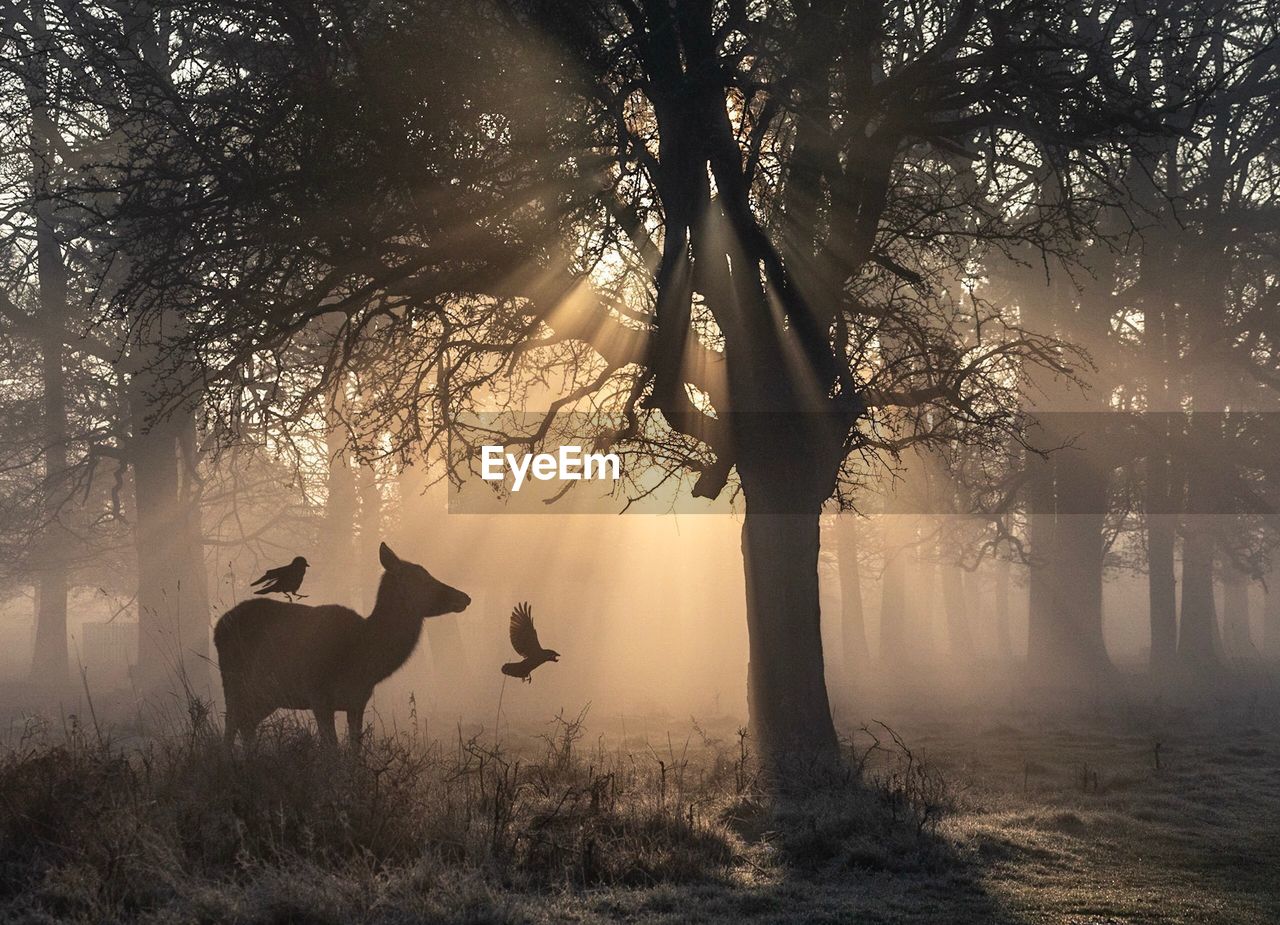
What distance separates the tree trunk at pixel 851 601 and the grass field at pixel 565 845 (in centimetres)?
2227

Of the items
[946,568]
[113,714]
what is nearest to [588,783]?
[113,714]

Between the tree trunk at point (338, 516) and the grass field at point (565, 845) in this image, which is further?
the tree trunk at point (338, 516)

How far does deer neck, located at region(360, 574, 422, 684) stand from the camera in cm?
1023

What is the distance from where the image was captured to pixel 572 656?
123 feet

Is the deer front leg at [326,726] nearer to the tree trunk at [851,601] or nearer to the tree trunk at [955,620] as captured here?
the tree trunk at [851,601]

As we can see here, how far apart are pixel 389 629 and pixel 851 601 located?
2540 centimetres

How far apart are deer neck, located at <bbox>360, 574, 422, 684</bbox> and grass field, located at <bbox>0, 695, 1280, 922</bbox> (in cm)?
96

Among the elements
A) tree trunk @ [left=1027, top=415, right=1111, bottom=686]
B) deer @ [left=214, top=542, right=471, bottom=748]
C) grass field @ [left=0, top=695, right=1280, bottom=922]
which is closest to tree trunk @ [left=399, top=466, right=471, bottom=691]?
tree trunk @ [left=1027, top=415, right=1111, bottom=686]

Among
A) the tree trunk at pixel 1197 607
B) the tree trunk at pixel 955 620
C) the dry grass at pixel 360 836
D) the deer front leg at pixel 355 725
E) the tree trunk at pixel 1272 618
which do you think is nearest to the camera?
the dry grass at pixel 360 836

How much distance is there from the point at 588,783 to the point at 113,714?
1532 centimetres

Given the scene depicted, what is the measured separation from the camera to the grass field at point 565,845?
580 cm

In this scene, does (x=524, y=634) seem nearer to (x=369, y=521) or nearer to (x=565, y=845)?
(x=565, y=845)

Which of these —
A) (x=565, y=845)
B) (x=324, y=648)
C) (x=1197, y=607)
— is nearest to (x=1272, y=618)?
(x=1197, y=607)

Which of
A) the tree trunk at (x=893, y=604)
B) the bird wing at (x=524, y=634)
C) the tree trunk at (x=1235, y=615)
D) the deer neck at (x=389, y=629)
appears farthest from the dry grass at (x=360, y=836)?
the tree trunk at (x=1235, y=615)
